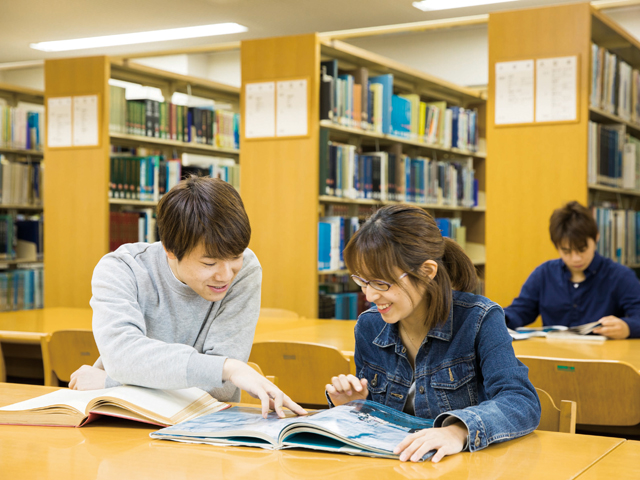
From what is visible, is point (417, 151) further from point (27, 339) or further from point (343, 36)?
point (27, 339)

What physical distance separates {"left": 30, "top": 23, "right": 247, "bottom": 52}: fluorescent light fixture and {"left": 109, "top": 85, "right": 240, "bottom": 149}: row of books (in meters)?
1.22

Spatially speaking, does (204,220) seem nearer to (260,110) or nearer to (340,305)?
(260,110)

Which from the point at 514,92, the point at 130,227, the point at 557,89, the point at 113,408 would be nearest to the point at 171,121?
the point at 130,227

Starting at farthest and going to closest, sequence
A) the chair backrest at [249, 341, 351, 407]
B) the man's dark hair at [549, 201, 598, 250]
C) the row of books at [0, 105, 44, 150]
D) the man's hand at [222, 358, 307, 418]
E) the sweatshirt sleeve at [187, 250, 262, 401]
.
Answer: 1. the row of books at [0, 105, 44, 150]
2. the man's dark hair at [549, 201, 598, 250]
3. the chair backrest at [249, 341, 351, 407]
4. the sweatshirt sleeve at [187, 250, 262, 401]
5. the man's hand at [222, 358, 307, 418]

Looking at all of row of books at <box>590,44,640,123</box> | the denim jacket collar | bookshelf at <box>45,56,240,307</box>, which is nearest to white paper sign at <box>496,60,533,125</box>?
row of books at <box>590,44,640,123</box>

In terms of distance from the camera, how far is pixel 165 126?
17.6 feet

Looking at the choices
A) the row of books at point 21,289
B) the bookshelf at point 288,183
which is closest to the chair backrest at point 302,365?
the bookshelf at point 288,183

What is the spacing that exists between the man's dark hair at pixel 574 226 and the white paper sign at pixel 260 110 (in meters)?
1.78

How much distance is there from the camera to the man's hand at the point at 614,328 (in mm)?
2693

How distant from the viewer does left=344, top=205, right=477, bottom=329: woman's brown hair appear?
1374mm

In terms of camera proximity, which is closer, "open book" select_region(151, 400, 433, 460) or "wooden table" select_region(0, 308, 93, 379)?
"open book" select_region(151, 400, 433, 460)

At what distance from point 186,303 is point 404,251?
1.70 feet

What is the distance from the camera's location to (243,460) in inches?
44.2

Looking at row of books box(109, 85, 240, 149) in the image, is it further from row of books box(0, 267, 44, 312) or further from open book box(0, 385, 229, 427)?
open book box(0, 385, 229, 427)
